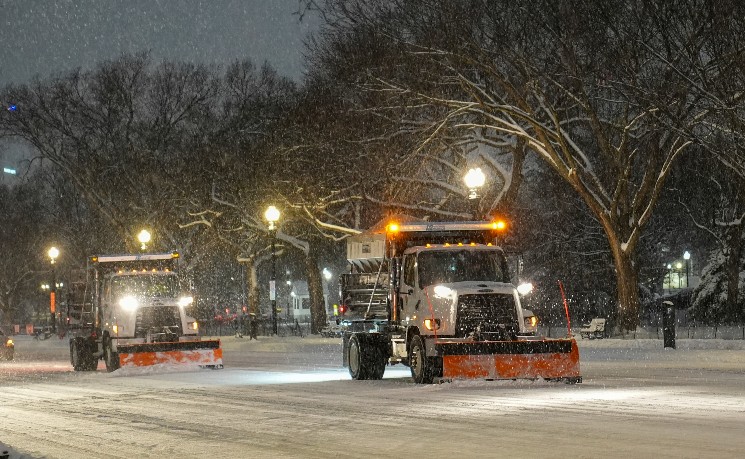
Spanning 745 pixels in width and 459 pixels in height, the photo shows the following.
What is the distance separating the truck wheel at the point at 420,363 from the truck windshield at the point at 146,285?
429 inches

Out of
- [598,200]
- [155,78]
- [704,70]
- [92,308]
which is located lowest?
[92,308]

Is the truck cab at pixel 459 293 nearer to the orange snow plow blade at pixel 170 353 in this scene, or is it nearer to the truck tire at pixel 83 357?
the orange snow plow blade at pixel 170 353

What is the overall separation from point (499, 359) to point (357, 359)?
4.34m

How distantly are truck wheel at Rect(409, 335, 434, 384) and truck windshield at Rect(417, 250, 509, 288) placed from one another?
3.75 ft

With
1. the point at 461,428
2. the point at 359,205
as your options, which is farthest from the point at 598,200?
the point at 461,428

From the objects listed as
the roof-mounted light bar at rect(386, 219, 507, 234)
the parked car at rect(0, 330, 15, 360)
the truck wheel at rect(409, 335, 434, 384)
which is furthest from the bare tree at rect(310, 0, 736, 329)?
the parked car at rect(0, 330, 15, 360)

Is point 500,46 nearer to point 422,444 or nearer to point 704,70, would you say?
point 704,70

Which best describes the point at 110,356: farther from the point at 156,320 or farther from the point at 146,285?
the point at 146,285

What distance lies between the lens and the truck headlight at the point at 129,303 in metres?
30.5

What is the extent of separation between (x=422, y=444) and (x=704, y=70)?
2036cm

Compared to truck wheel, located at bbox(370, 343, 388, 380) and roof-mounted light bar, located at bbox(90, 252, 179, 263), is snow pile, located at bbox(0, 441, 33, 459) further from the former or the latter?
roof-mounted light bar, located at bbox(90, 252, 179, 263)

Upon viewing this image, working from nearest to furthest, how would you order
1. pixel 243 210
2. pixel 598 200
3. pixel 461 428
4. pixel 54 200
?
pixel 461 428 → pixel 598 200 → pixel 243 210 → pixel 54 200

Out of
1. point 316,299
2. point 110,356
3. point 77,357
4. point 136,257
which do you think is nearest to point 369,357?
point 110,356

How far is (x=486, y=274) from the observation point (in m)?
22.9
